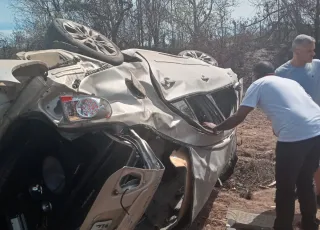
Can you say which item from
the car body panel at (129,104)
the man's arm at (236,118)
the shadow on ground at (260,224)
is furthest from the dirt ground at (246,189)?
the man's arm at (236,118)

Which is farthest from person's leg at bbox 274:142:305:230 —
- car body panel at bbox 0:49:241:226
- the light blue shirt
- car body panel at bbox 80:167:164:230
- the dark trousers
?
car body panel at bbox 80:167:164:230

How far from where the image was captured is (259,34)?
19.0 metres

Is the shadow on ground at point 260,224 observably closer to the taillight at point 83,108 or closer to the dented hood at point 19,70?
the taillight at point 83,108

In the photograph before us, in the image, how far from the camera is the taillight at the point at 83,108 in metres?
2.64

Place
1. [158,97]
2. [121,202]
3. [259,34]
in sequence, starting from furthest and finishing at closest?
[259,34] → [158,97] → [121,202]

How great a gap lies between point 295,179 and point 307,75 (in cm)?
134

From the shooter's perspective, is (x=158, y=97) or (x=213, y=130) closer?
(x=158, y=97)

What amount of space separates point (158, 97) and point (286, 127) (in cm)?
108

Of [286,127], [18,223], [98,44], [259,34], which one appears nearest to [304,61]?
[286,127]

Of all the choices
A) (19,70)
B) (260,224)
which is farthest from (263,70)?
(19,70)

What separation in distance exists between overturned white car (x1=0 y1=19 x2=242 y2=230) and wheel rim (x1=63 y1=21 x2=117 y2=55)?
0.17ft

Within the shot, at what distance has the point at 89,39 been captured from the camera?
4.15m

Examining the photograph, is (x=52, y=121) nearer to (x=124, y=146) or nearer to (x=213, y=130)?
(x=124, y=146)

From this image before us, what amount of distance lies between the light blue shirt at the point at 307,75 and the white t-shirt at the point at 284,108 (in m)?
0.89
